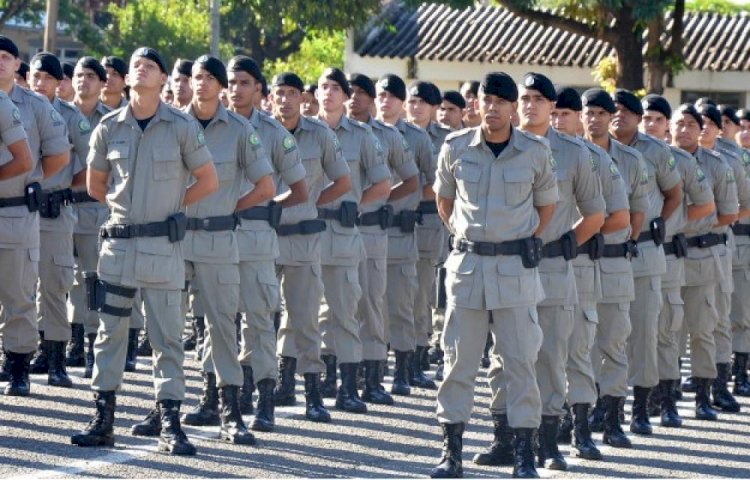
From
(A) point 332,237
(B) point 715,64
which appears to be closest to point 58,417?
(A) point 332,237

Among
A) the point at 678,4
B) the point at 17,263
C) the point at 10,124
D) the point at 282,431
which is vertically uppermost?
the point at 678,4

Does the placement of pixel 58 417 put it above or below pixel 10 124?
below

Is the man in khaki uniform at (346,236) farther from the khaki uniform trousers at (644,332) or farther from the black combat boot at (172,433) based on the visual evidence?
the black combat boot at (172,433)

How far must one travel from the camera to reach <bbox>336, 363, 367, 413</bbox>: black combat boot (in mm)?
13477

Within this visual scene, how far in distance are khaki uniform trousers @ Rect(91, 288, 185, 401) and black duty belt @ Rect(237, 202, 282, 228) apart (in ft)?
4.16

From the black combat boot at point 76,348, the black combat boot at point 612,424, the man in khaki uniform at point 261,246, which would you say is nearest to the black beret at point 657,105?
the black combat boot at point 612,424

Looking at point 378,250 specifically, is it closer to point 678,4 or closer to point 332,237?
point 332,237

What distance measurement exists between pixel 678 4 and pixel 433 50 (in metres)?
12.1

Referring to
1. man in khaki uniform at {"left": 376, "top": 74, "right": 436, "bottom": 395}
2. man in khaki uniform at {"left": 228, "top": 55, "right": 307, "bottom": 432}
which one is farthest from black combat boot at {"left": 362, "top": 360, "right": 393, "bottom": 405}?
man in khaki uniform at {"left": 228, "top": 55, "right": 307, "bottom": 432}

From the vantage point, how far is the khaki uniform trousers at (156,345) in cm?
1091

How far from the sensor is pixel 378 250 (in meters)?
14.2

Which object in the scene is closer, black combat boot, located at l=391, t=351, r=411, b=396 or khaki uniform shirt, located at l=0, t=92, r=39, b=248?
khaki uniform shirt, located at l=0, t=92, r=39, b=248

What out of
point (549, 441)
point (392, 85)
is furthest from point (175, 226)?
point (392, 85)

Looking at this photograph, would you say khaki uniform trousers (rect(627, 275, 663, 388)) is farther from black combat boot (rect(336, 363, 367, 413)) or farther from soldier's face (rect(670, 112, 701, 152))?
black combat boot (rect(336, 363, 367, 413))
